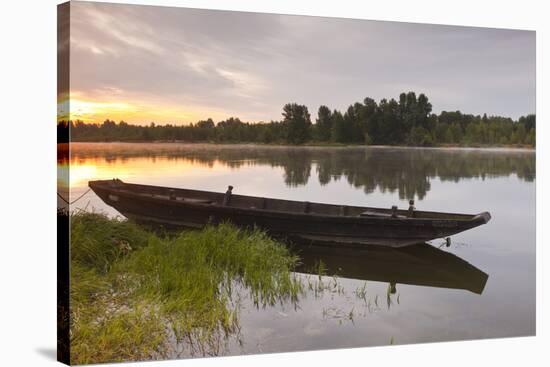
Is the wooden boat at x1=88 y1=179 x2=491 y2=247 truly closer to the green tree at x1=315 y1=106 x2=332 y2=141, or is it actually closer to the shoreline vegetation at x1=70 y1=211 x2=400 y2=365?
the shoreline vegetation at x1=70 y1=211 x2=400 y2=365

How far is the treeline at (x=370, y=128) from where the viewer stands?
214 inches

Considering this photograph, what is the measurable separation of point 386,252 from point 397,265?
288 mm

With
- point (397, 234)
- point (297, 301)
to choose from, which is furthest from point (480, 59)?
point (297, 301)

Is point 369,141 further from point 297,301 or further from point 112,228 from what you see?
point 112,228

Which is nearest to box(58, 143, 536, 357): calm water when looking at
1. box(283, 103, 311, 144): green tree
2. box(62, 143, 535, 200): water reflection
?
box(62, 143, 535, 200): water reflection

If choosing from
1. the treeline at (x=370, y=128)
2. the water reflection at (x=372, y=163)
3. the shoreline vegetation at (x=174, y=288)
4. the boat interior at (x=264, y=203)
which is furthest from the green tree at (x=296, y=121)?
the shoreline vegetation at (x=174, y=288)

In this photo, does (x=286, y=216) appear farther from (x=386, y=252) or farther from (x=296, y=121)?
(x=386, y=252)

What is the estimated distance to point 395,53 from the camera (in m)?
5.81

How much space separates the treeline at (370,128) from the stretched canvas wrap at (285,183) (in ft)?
0.05

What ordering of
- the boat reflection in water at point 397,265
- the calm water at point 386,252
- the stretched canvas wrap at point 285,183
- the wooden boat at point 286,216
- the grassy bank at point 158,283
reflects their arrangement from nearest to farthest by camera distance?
the grassy bank at point 158,283
the stretched canvas wrap at point 285,183
the calm water at point 386,252
the wooden boat at point 286,216
the boat reflection in water at point 397,265

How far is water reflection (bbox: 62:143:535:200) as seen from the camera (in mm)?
5492

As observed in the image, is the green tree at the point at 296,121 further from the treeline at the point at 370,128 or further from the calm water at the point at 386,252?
the calm water at the point at 386,252

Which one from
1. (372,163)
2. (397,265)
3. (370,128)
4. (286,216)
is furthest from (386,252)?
(370,128)

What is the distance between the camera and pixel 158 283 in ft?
16.4
